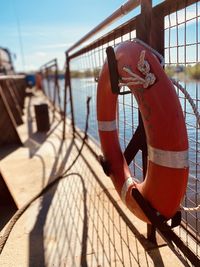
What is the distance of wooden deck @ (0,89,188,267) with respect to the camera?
1936 mm

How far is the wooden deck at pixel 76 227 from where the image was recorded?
1936 millimetres

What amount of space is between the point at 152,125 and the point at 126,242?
0.97m

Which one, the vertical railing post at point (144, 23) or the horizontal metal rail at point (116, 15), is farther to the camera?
the horizontal metal rail at point (116, 15)

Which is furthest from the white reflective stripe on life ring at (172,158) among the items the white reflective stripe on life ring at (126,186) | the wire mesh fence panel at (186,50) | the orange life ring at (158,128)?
the white reflective stripe on life ring at (126,186)

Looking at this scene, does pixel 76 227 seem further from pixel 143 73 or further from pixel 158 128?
pixel 143 73

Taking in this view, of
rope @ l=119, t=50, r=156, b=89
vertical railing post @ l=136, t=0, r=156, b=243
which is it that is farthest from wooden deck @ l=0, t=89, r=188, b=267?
rope @ l=119, t=50, r=156, b=89

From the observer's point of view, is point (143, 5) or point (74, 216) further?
point (74, 216)

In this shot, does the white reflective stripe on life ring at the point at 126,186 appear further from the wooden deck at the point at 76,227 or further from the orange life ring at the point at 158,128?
the wooden deck at the point at 76,227

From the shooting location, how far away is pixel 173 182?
4.71 feet

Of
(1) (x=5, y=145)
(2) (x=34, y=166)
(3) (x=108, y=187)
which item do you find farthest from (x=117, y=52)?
(1) (x=5, y=145)

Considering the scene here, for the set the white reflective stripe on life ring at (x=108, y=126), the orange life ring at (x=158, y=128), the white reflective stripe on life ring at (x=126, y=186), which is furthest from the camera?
the white reflective stripe on life ring at (x=108, y=126)

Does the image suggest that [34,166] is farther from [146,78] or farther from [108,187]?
[146,78]

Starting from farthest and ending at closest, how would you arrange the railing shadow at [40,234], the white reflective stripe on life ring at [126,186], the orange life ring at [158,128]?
the railing shadow at [40,234], the white reflective stripe on life ring at [126,186], the orange life ring at [158,128]

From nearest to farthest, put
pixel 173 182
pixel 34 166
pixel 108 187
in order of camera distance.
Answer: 1. pixel 173 182
2. pixel 108 187
3. pixel 34 166
